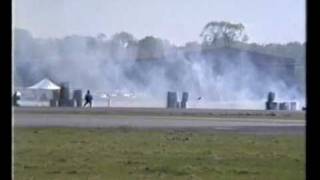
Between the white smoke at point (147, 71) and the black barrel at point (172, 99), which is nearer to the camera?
the white smoke at point (147, 71)

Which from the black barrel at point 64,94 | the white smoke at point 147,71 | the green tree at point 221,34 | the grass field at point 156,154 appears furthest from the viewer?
the black barrel at point 64,94

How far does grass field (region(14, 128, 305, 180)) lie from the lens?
2793mm

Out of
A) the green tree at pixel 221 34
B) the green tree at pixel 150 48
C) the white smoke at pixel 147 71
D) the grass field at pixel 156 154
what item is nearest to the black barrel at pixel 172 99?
the white smoke at pixel 147 71

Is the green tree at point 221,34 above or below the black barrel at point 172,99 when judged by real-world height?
above

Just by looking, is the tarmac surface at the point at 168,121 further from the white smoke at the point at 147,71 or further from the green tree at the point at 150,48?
the green tree at the point at 150,48

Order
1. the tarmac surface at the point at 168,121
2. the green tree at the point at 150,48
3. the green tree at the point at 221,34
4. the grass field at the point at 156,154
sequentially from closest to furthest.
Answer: the green tree at the point at 221,34 < the green tree at the point at 150,48 < the grass field at the point at 156,154 < the tarmac surface at the point at 168,121

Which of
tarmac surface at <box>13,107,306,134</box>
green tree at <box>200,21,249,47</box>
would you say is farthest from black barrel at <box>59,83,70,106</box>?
green tree at <box>200,21,249,47</box>

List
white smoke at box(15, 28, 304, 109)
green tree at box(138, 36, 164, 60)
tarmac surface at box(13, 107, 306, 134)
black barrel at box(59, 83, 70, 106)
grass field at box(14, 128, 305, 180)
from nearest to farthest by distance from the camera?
white smoke at box(15, 28, 304, 109) < green tree at box(138, 36, 164, 60) < grass field at box(14, 128, 305, 180) < black barrel at box(59, 83, 70, 106) < tarmac surface at box(13, 107, 306, 134)

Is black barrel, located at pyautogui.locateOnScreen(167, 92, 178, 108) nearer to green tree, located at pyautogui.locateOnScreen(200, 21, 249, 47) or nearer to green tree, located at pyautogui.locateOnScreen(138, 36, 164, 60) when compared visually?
green tree, located at pyautogui.locateOnScreen(138, 36, 164, 60)

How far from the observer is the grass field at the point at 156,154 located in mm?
2793

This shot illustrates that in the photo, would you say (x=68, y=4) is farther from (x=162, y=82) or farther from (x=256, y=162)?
(x=256, y=162)

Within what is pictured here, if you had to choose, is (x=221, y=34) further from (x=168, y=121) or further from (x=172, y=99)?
(x=168, y=121)
